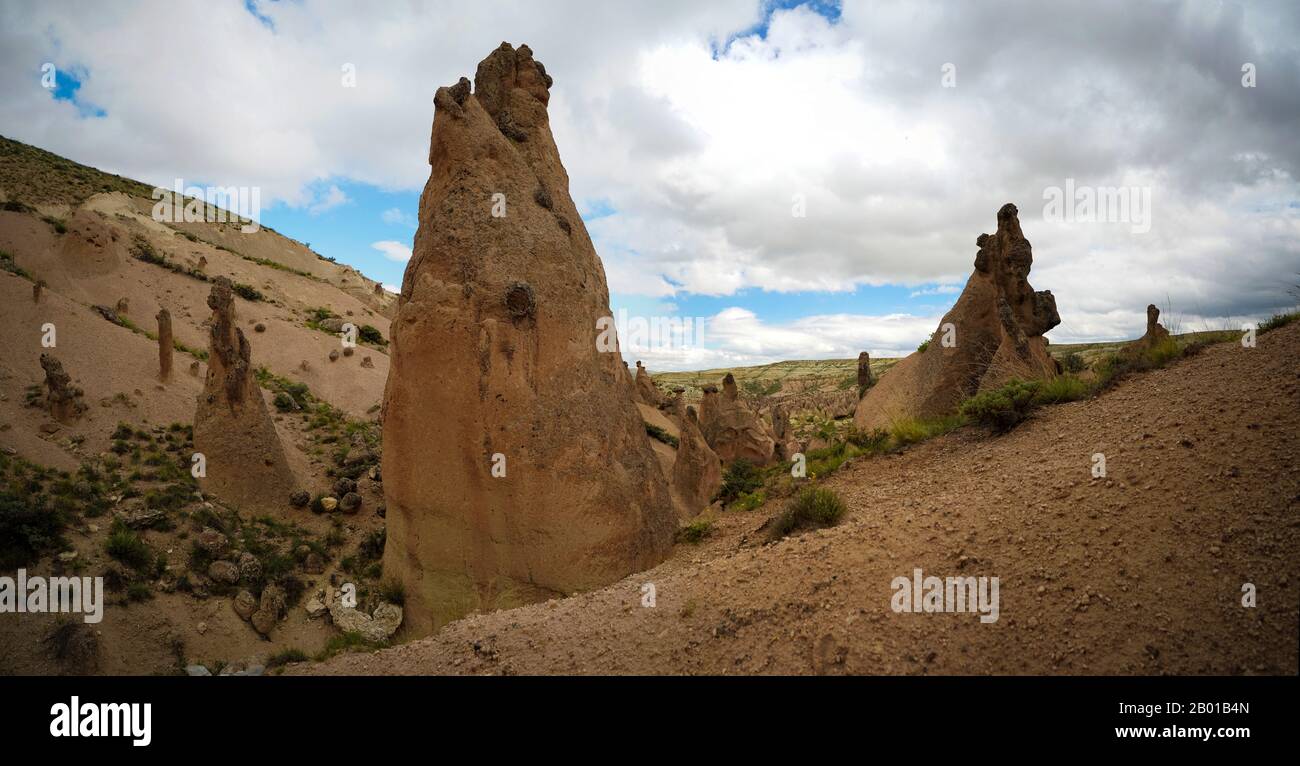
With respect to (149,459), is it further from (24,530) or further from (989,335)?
(989,335)

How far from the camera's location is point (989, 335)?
13961 millimetres

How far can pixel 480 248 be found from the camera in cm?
890

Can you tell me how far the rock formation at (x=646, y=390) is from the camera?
31.3 m

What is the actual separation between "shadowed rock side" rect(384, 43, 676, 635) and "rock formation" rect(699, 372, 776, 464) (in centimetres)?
1415

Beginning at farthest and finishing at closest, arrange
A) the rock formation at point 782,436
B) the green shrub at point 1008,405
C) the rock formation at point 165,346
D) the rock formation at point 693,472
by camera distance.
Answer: the rock formation at point 782,436 < the rock formation at point 165,346 < the rock formation at point 693,472 < the green shrub at point 1008,405

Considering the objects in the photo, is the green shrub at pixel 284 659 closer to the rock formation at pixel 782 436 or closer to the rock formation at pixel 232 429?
the rock formation at pixel 232 429

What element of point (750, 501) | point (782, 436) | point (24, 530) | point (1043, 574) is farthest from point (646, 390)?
point (1043, 574)

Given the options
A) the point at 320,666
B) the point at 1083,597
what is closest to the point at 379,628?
the point at 320,666

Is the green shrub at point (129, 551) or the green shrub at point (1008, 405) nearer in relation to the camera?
the green shrub at point (1008, 405)

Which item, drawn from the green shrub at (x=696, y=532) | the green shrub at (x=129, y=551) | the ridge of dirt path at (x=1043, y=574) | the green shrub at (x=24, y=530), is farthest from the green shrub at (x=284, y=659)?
the green shrub at (x=696, y=532)

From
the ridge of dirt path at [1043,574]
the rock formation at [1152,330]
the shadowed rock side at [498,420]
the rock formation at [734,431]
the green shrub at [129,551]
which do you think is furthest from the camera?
the rock formation at [734,431]

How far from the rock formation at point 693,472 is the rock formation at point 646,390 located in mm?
12322
